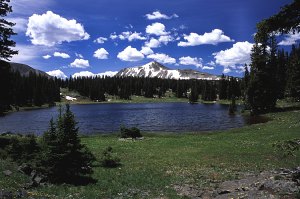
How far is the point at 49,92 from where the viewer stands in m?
200

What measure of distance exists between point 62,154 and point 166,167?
983 centimetres

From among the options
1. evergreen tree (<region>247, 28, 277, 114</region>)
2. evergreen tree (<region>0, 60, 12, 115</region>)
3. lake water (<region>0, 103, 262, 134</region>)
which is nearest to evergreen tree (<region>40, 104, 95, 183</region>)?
evergreen tree (<region>0, 60, 12, 115</region>)

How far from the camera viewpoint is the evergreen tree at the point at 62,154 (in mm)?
23406

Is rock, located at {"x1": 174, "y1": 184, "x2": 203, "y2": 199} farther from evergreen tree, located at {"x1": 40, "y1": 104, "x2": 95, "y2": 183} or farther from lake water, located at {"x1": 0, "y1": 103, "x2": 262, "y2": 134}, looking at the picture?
lake water, located at {"x1": 0, "y1": 103, "x2": 262, "y2": 134}

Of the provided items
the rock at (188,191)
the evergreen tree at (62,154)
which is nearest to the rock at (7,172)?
the evergreen tree at (62,154)

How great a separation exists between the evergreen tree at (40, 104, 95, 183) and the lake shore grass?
1513 mm

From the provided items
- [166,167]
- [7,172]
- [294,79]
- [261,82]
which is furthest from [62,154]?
[261,82]

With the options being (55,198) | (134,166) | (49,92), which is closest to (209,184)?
(134,166)

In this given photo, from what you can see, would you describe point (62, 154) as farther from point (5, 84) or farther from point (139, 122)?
point (139, 122)

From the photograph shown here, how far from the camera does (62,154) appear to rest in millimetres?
23109

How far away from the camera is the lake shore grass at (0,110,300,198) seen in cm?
2103

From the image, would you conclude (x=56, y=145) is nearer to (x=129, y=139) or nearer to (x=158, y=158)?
(x=158, y=158)

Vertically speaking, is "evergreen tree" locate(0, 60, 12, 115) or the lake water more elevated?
"evergreen tree" locate(0, 60, 12, 115)

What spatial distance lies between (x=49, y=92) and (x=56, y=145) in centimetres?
18393
